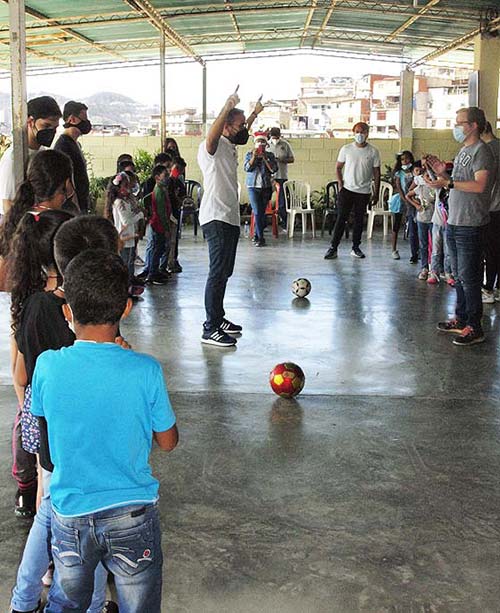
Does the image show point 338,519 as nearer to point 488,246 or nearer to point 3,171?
point 3,171

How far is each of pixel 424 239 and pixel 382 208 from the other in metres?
5.29

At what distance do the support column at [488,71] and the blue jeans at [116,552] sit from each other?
13.1 m

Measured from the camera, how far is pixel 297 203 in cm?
1480

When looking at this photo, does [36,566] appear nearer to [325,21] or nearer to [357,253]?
[357,253]

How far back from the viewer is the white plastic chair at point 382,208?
43.0 feet

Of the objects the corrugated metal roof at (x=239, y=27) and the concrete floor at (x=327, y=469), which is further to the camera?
the corrugated metal roof at (x=239, y=27)

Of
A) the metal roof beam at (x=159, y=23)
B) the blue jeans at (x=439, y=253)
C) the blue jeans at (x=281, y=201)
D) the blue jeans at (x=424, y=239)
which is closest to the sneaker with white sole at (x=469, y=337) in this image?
the blue jeans at (x=439, y=253)

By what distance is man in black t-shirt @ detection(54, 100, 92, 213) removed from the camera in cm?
521

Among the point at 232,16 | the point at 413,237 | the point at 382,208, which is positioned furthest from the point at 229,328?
the point at 232,16

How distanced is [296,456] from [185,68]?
15572mm

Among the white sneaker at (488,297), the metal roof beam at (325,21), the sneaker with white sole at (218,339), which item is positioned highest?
the metal roof beam at (325,21)

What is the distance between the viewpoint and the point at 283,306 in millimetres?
7480

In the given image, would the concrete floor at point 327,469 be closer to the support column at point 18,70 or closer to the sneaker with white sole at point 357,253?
the support column at point 18,70

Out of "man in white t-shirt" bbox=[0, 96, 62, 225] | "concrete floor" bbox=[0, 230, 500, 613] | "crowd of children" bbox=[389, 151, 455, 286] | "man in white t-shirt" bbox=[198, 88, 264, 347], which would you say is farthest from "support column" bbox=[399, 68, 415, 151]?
"man in white t-shirt" bbox=[0, 96, 62, 225]
